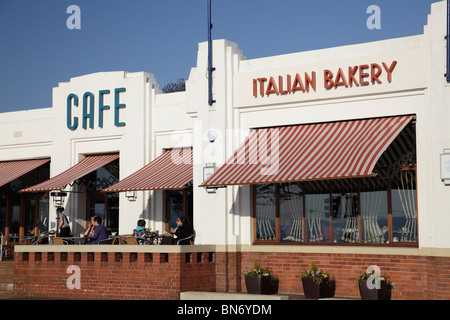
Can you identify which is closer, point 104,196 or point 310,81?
point 310,81

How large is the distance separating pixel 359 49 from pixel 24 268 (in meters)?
10.2

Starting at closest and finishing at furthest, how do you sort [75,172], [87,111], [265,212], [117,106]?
1. [265,212]
2. [117,106]
3. [75,172]
4. [87,111]

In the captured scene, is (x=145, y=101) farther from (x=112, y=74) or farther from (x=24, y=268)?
(x=24, y=268)

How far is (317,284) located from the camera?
52.2 ft

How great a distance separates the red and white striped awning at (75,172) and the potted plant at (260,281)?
266 inches

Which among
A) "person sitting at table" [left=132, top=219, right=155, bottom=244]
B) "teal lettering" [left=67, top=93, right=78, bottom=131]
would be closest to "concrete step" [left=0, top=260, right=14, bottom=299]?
"person sitting at table" [left=132, top=219, right=155, bottom=244]

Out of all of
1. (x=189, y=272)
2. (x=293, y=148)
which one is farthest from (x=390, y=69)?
(x=189, y=272)

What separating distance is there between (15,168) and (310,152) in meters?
11.6

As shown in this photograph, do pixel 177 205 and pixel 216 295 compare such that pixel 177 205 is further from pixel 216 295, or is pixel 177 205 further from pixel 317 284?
pixel 317 284

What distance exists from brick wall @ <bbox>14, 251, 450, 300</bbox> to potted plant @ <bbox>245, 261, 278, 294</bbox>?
0.17 metres

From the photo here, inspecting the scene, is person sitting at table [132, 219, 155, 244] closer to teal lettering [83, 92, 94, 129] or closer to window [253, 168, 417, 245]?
window [253, 168, 417, 245]

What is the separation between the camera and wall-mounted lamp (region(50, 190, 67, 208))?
22094 mm

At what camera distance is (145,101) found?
843 inches

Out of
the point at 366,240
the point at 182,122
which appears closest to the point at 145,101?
the point at 182,122
